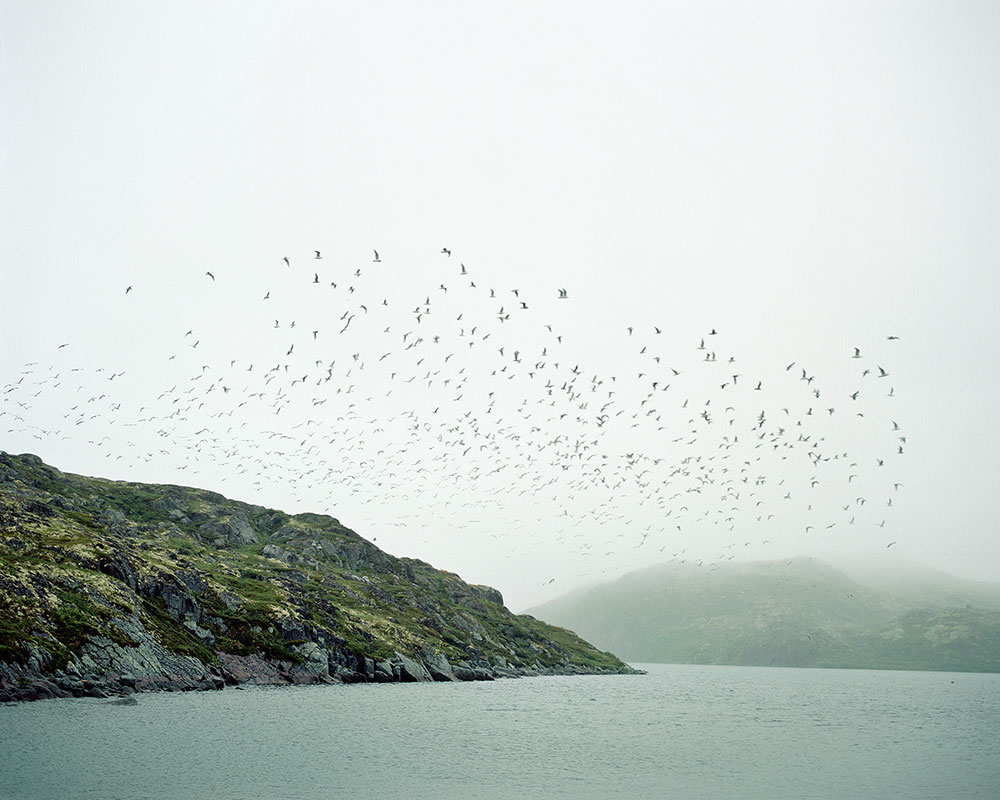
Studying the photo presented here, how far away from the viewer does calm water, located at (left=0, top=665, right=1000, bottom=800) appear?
52.5 meters

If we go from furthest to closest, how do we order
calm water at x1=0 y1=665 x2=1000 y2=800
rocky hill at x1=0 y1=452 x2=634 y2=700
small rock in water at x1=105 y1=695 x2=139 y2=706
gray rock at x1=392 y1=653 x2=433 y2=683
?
gray rock at x1=392 y1=653 x2=433 y2=683, rocky hill at x1=0 y1=452 x2=634 y2=700, small rock in water at x1=105 y1=695 x2=139 y2=706, calm water at x1=0 y1=665 x2=1000 y2=800

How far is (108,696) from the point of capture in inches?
3765

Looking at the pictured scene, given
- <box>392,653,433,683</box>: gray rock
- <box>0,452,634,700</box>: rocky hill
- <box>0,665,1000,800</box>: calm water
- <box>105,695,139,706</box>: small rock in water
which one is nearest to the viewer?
<box>0,665,1000,800</box>: calm water

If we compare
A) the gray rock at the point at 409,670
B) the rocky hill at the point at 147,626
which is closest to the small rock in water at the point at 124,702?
the rocky hill at the point at 147,626

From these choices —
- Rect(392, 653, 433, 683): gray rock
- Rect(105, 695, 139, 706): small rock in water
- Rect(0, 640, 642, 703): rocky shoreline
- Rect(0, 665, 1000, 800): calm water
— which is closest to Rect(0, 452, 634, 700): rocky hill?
Rect(0, 640, 642, 703): rocky shoreline

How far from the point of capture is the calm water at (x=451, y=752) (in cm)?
5247

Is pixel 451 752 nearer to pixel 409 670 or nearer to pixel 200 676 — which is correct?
pixel 200 676

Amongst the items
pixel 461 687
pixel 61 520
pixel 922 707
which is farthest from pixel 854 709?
pixel 61 520

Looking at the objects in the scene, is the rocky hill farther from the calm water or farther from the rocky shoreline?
the calm water

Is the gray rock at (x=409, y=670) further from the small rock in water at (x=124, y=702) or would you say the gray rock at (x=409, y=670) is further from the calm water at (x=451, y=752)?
the small rock in water at (x=124, y=702)

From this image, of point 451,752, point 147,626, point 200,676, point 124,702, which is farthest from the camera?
point 147,626

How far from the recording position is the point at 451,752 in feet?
234

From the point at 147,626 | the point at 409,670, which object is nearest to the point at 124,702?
the point at 147,626

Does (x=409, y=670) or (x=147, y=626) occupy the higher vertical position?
(x=147, y=626)
